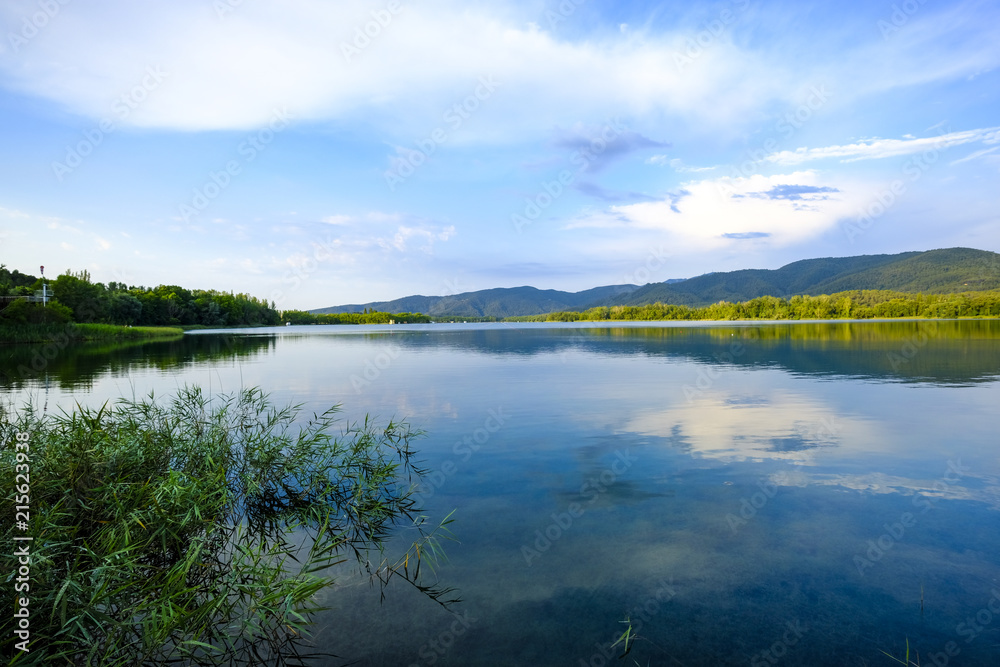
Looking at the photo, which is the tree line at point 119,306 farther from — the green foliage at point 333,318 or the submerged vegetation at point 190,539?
the submerged vegetation at point 190,539

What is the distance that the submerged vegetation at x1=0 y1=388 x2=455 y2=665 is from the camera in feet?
14.2

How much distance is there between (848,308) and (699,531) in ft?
551

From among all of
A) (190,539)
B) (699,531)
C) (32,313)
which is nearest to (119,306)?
(32,313)

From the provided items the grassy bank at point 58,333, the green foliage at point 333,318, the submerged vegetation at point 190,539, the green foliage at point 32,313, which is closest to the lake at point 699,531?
the submerged vegetation at point 190,539

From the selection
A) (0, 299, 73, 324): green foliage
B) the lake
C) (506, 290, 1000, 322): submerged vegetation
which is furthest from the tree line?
(506, 290, 1000, 322): submerged vegetation

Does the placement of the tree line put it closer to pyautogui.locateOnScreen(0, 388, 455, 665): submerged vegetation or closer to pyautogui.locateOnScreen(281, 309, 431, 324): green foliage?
pyautogui.locateOnScreen(281, 309, 431, 324): green foliage

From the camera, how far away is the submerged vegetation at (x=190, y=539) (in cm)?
432

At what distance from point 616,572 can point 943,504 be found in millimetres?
6772

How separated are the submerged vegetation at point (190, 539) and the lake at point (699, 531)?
1.94 ft

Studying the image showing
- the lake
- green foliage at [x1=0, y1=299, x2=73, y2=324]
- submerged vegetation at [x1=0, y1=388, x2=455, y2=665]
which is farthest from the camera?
green foliage at [x1=0, y1=299, x2=73, y2=324]

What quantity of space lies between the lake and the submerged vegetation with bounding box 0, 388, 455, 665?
592mm

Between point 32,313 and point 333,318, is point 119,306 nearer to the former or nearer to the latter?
point 32,313

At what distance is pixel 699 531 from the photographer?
300 inches

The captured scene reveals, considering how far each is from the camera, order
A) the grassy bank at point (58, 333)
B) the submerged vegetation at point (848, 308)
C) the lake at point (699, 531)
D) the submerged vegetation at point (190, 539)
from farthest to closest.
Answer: the submerged vegetation at point (848, 308)
the grassy bank at point (58, 333)
the lake at point (699, 531)
the submerged vegetation at point (190, 539)
